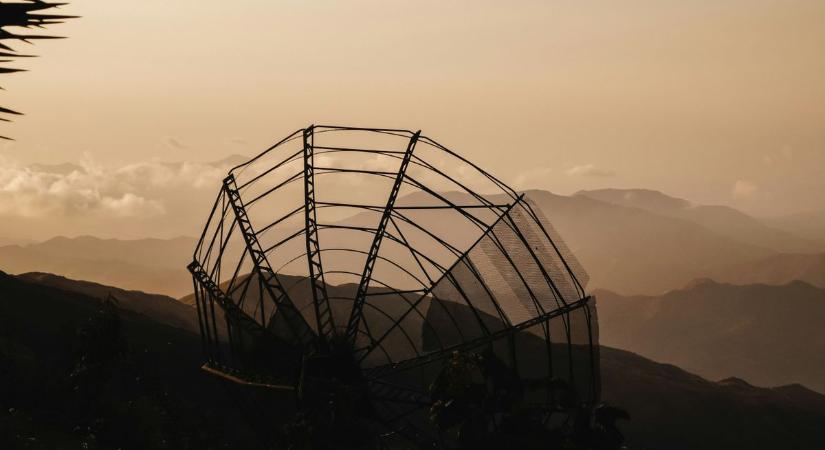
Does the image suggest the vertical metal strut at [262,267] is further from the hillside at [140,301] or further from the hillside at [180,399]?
the hillside at [140,301]

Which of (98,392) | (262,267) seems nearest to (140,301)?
(98,392)

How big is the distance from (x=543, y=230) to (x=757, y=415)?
64718 millimetres

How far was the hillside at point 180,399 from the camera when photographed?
95.1 feet

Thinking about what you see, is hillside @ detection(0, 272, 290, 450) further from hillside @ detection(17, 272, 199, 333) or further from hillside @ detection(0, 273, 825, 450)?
hillside @ detection(17, 272, 199, 333)

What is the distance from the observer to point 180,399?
39844 millimetres

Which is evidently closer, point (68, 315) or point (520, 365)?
point (520, 365)

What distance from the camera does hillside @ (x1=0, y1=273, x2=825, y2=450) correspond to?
29000 millimetres

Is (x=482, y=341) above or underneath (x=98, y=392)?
above

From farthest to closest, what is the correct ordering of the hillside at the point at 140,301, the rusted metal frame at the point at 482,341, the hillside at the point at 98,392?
1. the hillside at the point at 140,301
2. the hillside at the point at 98,392
3. the rusted metal frame at the point at 482,341

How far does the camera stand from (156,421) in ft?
100

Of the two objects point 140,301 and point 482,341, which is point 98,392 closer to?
point 482,341

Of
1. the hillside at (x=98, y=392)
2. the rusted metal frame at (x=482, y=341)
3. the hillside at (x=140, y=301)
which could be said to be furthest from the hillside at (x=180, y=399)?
the hillside at (x=140, y=301)

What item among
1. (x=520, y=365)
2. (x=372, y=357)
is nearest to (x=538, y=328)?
(x=520, y=365)

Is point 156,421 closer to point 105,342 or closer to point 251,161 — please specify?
point 105,342
